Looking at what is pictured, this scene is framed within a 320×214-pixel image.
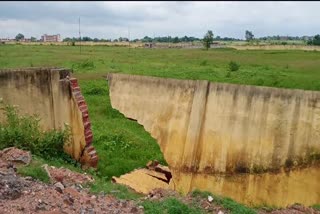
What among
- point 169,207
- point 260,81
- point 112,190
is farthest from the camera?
point 260,81

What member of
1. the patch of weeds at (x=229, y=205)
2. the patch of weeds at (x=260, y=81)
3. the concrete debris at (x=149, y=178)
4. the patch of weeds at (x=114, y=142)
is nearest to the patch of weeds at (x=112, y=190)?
the patch of weeds at (x=229, y=205)

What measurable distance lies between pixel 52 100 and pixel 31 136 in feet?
4.03

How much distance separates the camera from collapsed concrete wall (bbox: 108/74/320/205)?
912 cm

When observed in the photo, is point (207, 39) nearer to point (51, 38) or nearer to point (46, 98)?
point (46, 98)

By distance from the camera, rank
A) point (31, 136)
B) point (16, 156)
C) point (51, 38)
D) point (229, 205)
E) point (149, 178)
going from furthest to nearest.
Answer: point (51, 38) < point (149, 178) < point (31, 136) < point (16, 156) < point (229, 205)

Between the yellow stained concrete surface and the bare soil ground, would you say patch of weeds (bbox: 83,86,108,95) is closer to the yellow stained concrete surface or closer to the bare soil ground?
the yellow stained concrete surface

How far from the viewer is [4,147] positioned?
8891 millimetres

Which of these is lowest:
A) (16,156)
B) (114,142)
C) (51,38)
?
(114,142)

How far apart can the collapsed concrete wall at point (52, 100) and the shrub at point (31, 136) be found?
32 cm

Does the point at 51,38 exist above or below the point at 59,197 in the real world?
below

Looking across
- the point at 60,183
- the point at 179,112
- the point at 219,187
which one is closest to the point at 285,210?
the point at 219,187

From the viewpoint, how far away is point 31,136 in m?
9.16

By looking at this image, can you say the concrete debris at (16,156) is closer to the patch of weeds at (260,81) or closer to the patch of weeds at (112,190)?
the patch of weeds at (112,190)

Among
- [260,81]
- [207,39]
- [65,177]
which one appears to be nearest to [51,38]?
[207,39]
